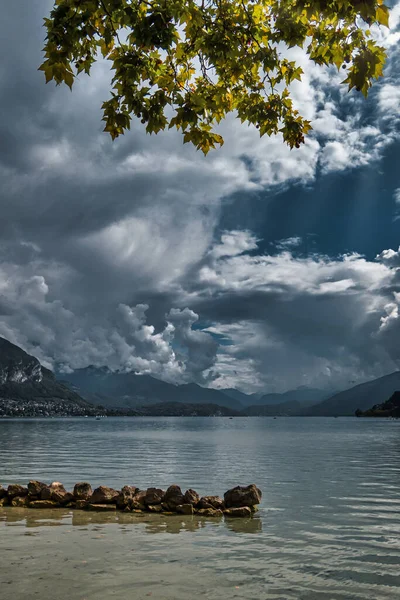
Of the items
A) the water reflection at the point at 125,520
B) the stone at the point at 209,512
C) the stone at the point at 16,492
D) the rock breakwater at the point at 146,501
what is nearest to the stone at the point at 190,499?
the rock breakwater at the point at 146,501

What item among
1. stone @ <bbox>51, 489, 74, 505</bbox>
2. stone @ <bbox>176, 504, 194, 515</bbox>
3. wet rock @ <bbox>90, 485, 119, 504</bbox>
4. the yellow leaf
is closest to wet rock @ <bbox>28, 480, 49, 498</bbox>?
stone @ <bbox>51, 489, 74, 505</bbox>

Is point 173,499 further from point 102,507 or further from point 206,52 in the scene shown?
point 206,52

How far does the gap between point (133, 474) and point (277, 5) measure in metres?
38.4

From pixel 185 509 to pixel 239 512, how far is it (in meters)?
2.34

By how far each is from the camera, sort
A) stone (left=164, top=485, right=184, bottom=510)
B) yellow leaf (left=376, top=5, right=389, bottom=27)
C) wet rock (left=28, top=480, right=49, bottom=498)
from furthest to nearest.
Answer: wet rock (left=28, top=480, right=49, bottom=498) → stone (left=164, top=485, right=184, bottom=510) → yellow leaf (left=376, top=5, right=389, bottom=27)

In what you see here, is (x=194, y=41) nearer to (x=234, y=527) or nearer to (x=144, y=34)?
(x=144, y=34)

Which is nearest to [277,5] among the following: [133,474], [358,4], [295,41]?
[295,41]

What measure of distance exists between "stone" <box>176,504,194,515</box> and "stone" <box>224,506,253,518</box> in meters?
1.54

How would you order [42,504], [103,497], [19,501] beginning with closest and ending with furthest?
[103,497] < [42,504] < [19,501]

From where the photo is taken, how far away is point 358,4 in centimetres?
595

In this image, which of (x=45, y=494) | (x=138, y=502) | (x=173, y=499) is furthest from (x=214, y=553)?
(x=45, y=494)

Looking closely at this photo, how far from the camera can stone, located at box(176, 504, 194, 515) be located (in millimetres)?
21469

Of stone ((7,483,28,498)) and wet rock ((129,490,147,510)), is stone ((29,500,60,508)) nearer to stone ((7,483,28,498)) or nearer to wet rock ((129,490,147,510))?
stone ((7,483,28,498))

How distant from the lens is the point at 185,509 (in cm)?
2152
